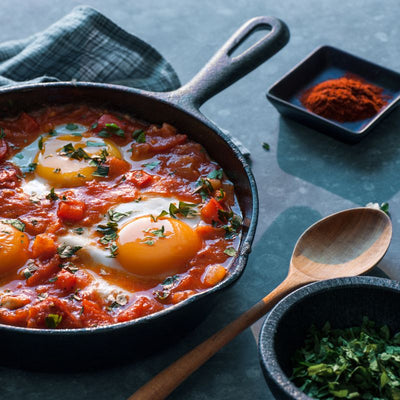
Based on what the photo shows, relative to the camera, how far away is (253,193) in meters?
3.15

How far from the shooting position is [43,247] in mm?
3107

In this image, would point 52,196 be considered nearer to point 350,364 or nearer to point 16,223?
point 16,223

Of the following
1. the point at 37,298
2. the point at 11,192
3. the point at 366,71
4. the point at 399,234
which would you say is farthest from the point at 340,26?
the point at 37,298

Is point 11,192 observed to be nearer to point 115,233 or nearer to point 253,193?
point 115,233

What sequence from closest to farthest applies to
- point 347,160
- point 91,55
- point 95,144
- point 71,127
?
1. point 95,144
2. point 71,127
3. point 347,160
4. point 91,55

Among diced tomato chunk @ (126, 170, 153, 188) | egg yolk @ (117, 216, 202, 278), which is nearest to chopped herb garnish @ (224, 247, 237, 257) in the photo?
egg yolk @ (117, 216, 202, 278)

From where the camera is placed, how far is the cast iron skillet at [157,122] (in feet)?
8.75

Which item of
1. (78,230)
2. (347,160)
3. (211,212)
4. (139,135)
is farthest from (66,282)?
(347,160)

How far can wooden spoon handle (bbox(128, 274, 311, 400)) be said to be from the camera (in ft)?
9.08

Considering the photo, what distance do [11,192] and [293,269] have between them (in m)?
1.44

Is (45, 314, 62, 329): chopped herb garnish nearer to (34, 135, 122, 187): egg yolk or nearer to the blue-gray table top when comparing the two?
the blue-gray table top

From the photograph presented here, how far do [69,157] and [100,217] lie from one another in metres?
0.46

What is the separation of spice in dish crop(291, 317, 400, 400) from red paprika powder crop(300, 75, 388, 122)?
66.3 inches

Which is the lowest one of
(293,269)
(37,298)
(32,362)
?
(32,362)
